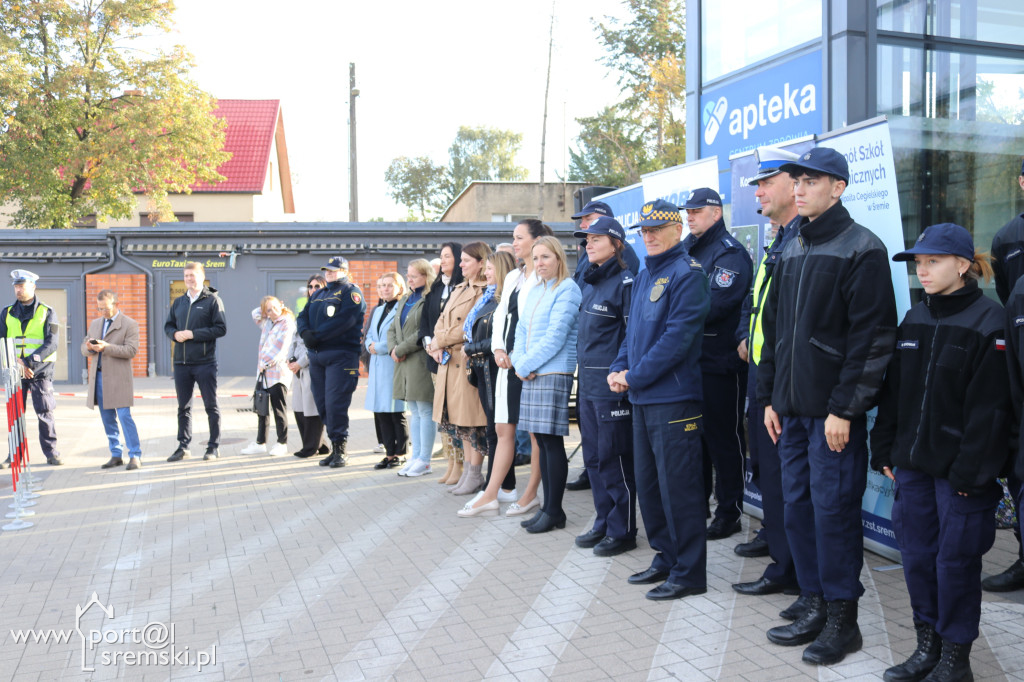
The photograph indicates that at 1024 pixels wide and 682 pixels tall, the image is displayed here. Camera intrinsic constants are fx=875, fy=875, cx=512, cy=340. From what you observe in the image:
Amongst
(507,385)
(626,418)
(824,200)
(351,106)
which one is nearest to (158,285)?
(351,106)

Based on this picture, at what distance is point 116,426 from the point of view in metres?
9.76

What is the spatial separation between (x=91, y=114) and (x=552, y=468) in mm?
26297

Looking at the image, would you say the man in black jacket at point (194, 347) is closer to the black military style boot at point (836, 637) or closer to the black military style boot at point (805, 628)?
the black military style boot at point (805, 628)

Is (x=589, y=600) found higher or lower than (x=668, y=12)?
lower

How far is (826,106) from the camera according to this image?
760 centimetres

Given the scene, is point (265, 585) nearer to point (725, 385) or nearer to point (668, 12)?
point (725, 385)

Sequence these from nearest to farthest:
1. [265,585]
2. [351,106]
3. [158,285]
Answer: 1. [265,585]
2. [158,285]
3. [351,106]

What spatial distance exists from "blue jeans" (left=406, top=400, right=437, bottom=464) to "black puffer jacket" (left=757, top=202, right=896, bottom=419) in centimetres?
506

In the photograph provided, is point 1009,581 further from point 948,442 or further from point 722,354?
point 722,354

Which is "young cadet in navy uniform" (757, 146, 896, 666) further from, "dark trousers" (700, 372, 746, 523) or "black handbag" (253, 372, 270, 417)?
"black handbag" (253, 372, 270, 417)

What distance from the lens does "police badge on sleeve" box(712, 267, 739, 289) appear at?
585 centimetres

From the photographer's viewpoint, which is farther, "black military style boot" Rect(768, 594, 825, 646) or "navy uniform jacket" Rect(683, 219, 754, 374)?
"navy uniform jacket" Rect(683, 219, 754, 374)

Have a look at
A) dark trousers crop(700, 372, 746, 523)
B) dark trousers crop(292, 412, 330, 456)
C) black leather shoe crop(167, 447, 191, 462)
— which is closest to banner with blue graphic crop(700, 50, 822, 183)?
dark trousers crop(700, 372, 746, 523)

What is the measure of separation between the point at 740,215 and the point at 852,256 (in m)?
2.70
